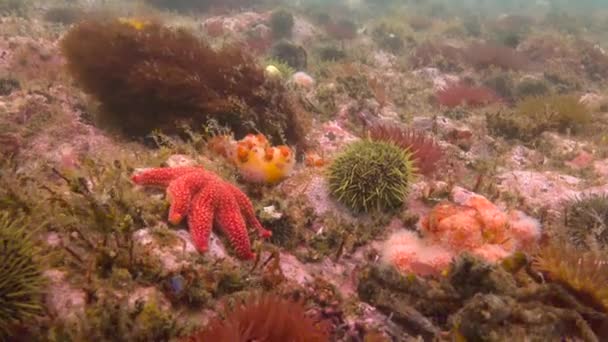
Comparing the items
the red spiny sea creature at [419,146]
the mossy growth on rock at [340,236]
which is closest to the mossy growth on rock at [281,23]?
the red spiny sea creature at [419,146]

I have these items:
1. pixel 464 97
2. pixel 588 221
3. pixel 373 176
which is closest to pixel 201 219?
pixel 373 176

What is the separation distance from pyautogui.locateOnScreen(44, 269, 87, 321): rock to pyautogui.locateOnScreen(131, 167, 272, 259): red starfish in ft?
3.51

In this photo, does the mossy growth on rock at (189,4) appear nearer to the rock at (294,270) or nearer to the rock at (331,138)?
the rock at (331,138)

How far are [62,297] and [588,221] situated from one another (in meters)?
6.41

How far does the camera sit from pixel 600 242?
585 cm

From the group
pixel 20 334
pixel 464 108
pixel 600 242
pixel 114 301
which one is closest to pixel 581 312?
pixel 600 242

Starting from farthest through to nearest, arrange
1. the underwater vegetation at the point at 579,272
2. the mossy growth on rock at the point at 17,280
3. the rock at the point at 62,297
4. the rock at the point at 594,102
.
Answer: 1. the rock at the point at 594,102
2. the underwater vegetation at the point at 579,272
3. the rock at the point at 62,297
4. the mossy growth on rock at the point at 17,280

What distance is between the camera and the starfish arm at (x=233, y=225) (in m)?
4.56

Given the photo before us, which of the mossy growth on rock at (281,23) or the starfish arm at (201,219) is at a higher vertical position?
the starfish arm at (201,219)

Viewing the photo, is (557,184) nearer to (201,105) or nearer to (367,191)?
(367,191)

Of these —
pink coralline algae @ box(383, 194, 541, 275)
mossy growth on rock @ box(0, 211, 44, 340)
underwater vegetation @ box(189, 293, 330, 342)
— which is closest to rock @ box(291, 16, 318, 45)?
pink coralline algae @ box(383, 194, 541, 275)

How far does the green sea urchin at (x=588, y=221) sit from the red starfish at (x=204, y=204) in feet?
13.9

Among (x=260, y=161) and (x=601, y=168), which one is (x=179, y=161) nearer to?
(x=260, y=161)

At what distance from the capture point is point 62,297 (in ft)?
11.5
